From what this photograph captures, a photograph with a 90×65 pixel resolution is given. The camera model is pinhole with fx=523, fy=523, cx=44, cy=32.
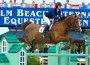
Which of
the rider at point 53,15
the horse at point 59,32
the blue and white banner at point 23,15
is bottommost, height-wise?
the blue and white banner at point 23,15

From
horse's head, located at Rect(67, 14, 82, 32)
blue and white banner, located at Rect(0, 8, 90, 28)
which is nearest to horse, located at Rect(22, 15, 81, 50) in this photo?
horse's head, located at Rect(67, 14, 82, 32)

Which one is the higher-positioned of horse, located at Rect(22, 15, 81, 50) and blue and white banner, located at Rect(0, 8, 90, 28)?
horse, located at Rect(22, 15, 81, 50)

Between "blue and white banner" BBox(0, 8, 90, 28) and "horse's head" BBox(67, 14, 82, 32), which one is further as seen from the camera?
"blue and white banner" BBox(0, 8, 90, 28)

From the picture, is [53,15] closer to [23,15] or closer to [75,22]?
[75,22]

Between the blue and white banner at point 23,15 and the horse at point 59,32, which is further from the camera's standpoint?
the blue and white banner at point 23,15

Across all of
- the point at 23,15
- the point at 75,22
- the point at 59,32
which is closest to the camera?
the point at 75,22

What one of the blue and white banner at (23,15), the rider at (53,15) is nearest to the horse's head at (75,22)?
the rider at (53,15)

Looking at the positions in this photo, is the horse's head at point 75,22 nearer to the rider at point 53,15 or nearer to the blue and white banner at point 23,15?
the rider at point 53,15

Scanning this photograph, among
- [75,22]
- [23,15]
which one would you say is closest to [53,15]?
[75,22]

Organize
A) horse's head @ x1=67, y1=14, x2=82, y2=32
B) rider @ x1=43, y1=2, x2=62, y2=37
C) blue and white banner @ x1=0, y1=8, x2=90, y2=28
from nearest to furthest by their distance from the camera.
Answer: horse's head @ x1=67, y1=14, x2=82, y2=32 → rider @ x1=43, y1=2, x2=62, y2=37 → blue and white banner @ x1=0, y1=8, x2=90, y2=28

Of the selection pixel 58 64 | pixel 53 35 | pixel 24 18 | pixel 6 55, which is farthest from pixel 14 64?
pixel 24 18

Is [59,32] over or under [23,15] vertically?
over

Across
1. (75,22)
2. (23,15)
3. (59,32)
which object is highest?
(75,22)

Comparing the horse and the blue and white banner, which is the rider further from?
the blue and white banner
